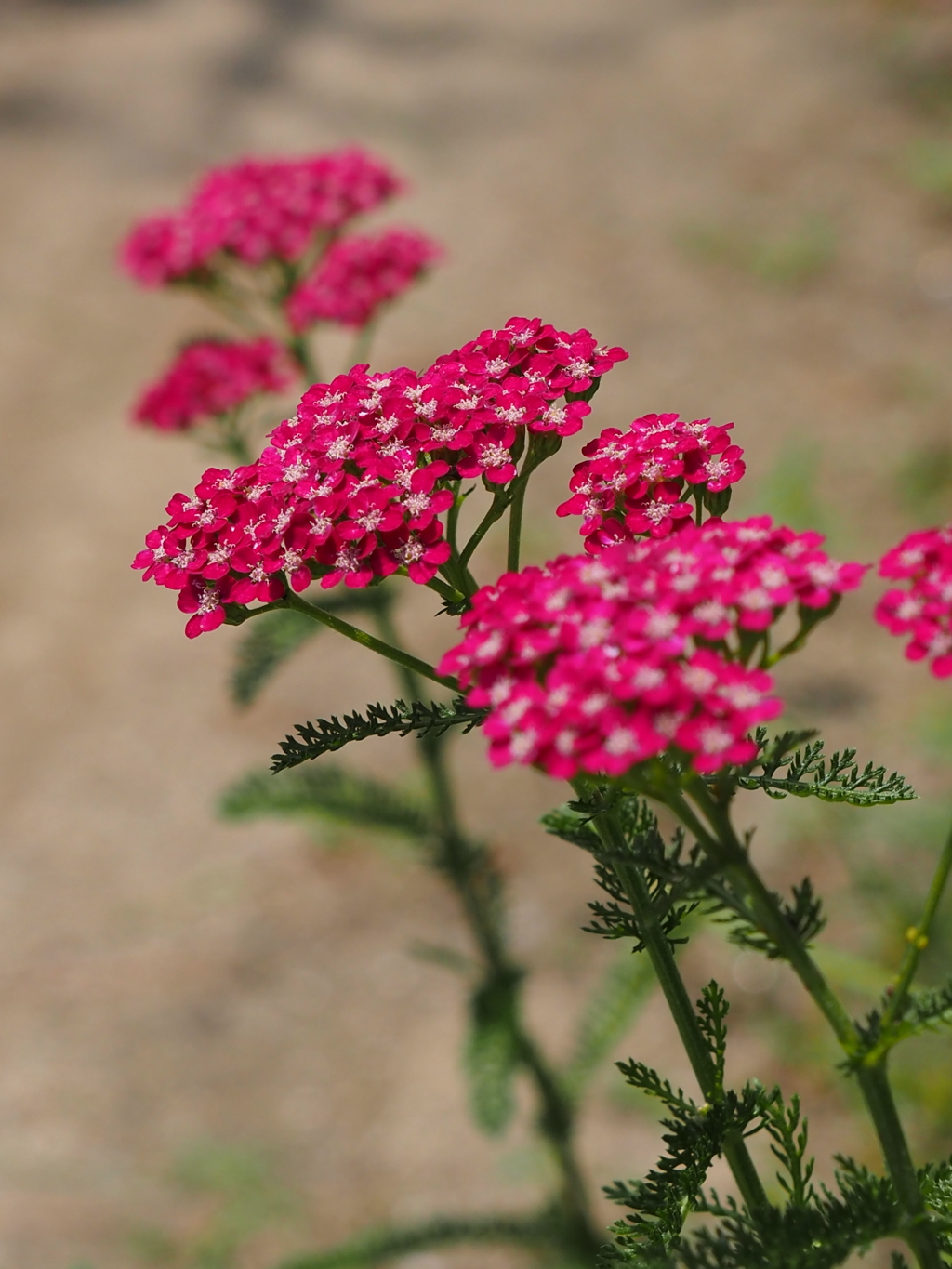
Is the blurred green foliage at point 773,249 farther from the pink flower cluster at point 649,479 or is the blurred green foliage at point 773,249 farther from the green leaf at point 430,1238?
the pink flower cluster at point 649,479

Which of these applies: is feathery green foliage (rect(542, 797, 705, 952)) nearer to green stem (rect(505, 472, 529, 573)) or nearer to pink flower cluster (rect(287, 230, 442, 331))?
green stem (rect(505, 472, 529, 573))

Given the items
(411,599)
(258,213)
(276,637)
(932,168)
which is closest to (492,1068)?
(276,637)

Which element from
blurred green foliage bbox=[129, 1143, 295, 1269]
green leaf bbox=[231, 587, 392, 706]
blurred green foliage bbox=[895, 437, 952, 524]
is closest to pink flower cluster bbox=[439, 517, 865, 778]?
green leaf bbox=[231, 587, 392, 706]

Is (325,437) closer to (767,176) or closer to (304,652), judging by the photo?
(304,652)

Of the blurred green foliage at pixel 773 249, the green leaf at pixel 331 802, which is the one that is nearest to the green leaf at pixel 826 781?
the green leaf at pixel 331 802

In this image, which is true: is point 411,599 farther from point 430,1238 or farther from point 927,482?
point 430,1238
